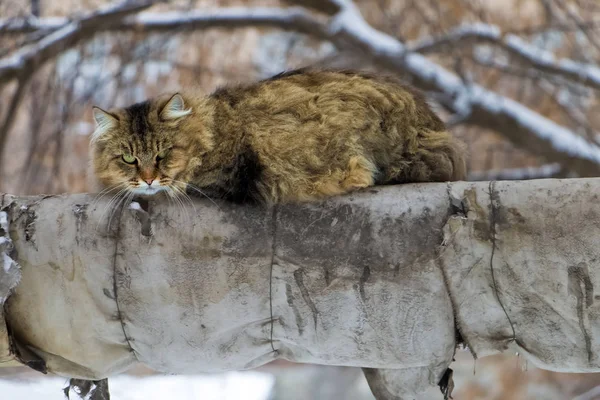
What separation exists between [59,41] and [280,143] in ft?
11.3

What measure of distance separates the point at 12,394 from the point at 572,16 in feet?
14.6

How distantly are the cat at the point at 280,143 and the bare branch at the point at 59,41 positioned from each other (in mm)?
3063

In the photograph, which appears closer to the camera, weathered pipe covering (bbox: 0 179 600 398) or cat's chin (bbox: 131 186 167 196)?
weathered pipe covering (bbox: 0 179 600 398)

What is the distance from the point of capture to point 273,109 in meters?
2.48

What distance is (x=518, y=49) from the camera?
18.4 feet

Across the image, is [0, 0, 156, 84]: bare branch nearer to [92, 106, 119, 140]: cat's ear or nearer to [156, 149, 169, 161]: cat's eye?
[92, 106, 119, 140]: cat's ear

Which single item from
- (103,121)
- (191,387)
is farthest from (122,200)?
(191,387)

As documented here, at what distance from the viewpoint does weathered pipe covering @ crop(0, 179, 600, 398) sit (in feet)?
7.12

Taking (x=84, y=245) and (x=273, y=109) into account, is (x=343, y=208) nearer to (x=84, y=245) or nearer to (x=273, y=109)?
(x=273, y=109)

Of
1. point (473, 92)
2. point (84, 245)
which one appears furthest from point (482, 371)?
point (84, 245)

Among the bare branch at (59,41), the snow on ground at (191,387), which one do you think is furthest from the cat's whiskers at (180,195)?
the bare branch at (59,41)

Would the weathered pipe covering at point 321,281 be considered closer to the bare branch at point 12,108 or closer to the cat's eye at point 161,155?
the cat's eye at point 161,155

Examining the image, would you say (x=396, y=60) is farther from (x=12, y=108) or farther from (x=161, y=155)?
(x=161, y=155)

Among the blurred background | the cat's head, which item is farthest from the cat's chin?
the blurred background
